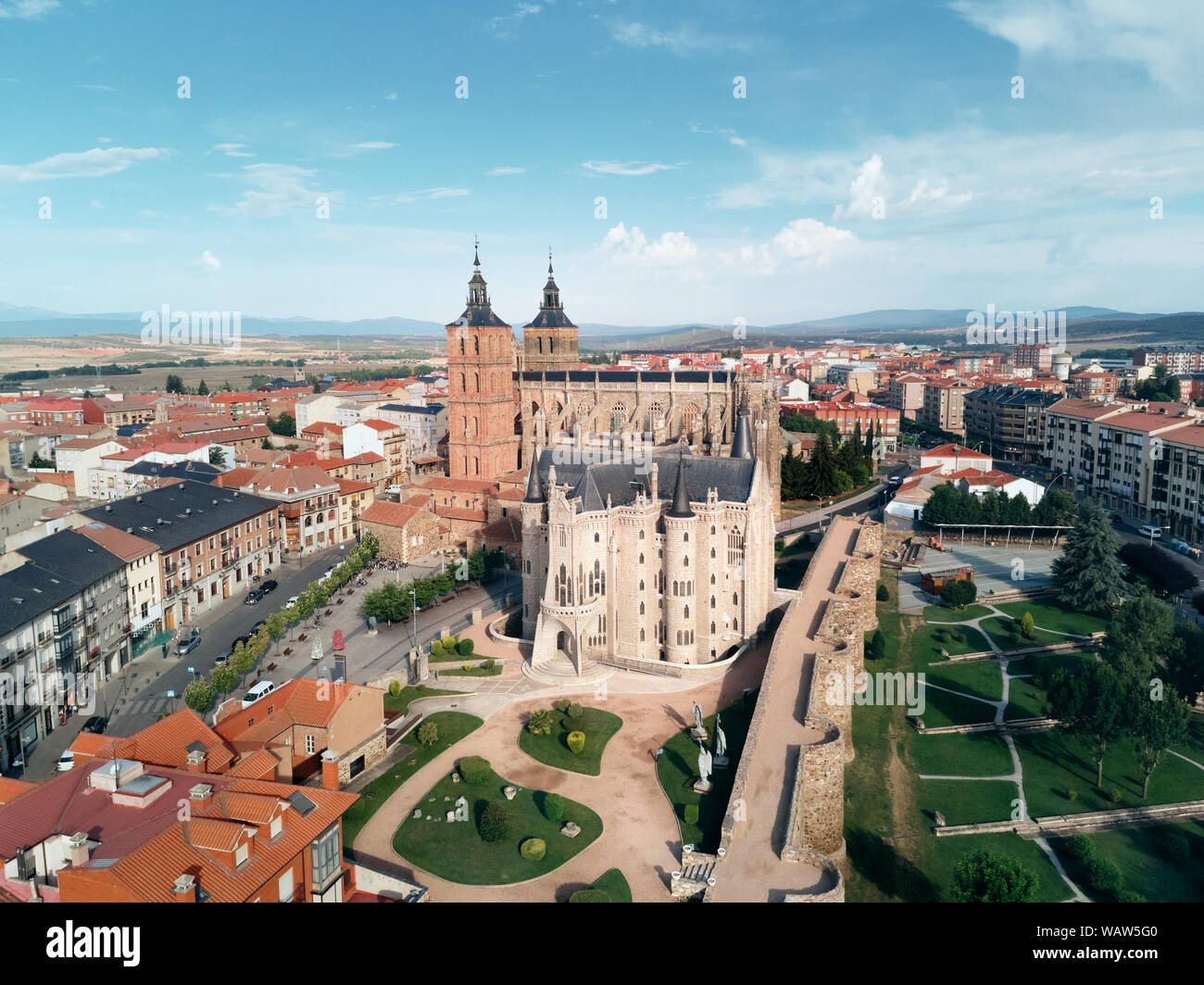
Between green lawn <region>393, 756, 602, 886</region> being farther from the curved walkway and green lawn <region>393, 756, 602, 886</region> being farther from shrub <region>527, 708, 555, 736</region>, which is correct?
shrub <region>527, 708, 555, 736</region>

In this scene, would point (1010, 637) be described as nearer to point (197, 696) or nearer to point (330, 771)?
point (330, 771)

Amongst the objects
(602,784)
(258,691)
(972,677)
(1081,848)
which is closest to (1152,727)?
(1081,848)

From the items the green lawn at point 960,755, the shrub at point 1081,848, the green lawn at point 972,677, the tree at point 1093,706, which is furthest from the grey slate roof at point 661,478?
the shrub at point 1081,848

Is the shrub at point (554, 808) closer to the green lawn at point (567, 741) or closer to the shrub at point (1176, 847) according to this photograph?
the green lawn at point (567, 741)

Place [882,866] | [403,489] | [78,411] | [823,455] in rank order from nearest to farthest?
[882,866]
[403,489]
[823,455]
[78,411]
